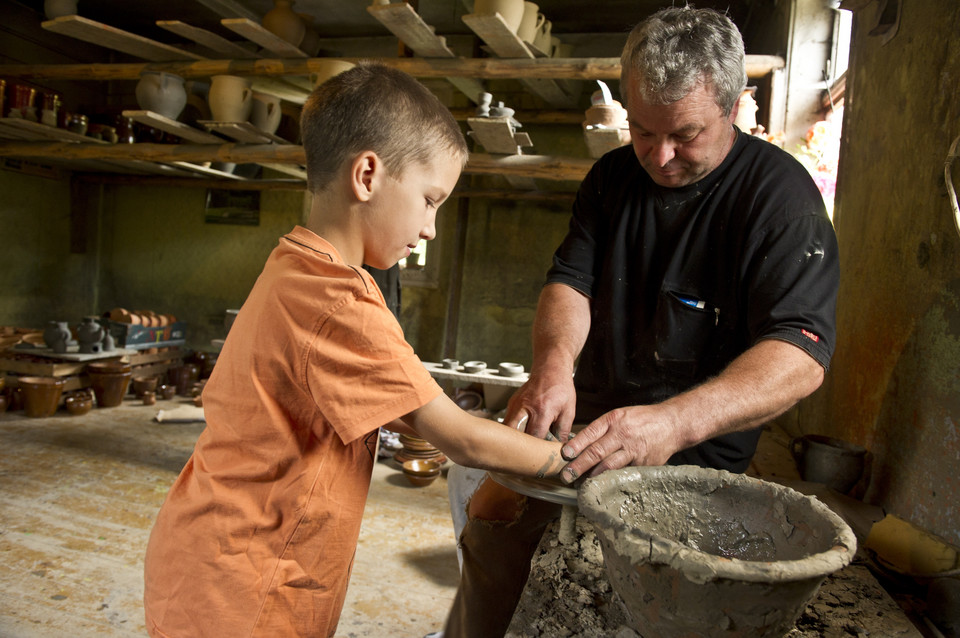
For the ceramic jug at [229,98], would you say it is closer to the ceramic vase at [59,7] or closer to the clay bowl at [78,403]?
the ceramic vase at [59,7]

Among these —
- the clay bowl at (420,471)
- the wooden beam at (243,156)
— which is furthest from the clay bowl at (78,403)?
the clay bowl at (420,471)

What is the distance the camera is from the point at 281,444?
4.21ft

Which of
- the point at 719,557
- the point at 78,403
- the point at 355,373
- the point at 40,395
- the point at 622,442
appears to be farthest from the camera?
the point at 78,403

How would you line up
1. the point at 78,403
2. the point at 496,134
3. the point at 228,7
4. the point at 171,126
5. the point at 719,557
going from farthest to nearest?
the point at 228,7 → the point at 78,403 → the point at 171,126 → the point at 496,134 → the point at 719,557

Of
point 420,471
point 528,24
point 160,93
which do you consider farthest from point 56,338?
point 528,24

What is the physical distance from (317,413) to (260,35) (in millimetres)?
4457

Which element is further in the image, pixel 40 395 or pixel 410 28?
pixel 40 395

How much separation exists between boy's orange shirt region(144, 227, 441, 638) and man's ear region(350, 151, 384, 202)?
147 mm

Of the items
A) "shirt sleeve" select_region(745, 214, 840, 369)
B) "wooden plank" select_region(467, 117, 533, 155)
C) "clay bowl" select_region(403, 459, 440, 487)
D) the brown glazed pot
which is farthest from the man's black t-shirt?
the brown glazed pot

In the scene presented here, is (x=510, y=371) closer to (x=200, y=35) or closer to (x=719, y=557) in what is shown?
(x=200, y=35)

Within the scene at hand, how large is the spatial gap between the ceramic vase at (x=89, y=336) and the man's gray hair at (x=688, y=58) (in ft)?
21.0

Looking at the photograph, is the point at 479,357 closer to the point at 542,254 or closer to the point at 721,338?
the point at 542,254

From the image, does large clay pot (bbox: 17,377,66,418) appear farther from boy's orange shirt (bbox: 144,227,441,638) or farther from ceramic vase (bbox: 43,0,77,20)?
boy's orange shirt (bbox: 144,227,441,638)

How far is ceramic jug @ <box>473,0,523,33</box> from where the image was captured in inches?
172
